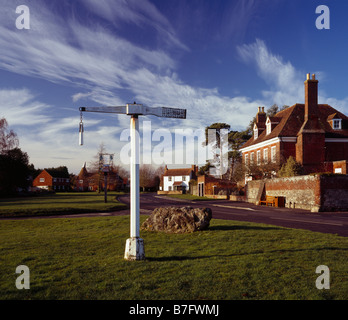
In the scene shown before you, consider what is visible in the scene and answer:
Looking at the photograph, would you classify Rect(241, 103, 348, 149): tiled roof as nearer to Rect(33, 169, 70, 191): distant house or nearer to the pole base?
the pole base

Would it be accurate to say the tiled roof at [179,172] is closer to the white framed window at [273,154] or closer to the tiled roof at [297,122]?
the tiled roof at [297,122]

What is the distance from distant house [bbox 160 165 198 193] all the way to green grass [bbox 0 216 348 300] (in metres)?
82.6

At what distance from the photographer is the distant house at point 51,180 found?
11033cm

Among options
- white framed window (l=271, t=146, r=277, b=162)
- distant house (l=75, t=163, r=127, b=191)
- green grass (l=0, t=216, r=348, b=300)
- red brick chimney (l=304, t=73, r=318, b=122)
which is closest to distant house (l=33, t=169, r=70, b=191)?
distant house (l=75, t=163, r=127, b=191)

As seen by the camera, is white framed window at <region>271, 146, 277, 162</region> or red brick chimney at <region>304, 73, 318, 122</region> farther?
white framed window at <region>271, 146, 277, 162</region>

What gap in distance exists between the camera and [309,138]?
36219 millimetres

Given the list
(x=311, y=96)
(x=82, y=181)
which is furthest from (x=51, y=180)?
(x=311, y=96)

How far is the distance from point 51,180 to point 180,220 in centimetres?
10735

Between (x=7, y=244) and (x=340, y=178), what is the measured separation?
2418 centimetres

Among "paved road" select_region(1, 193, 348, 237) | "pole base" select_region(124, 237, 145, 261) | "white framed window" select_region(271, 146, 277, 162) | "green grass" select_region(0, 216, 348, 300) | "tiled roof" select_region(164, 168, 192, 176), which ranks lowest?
"paved road" select_region(1, 193, 348, 237)

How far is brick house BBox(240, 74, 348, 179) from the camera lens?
116 feet

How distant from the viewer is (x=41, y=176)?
113000 mm
